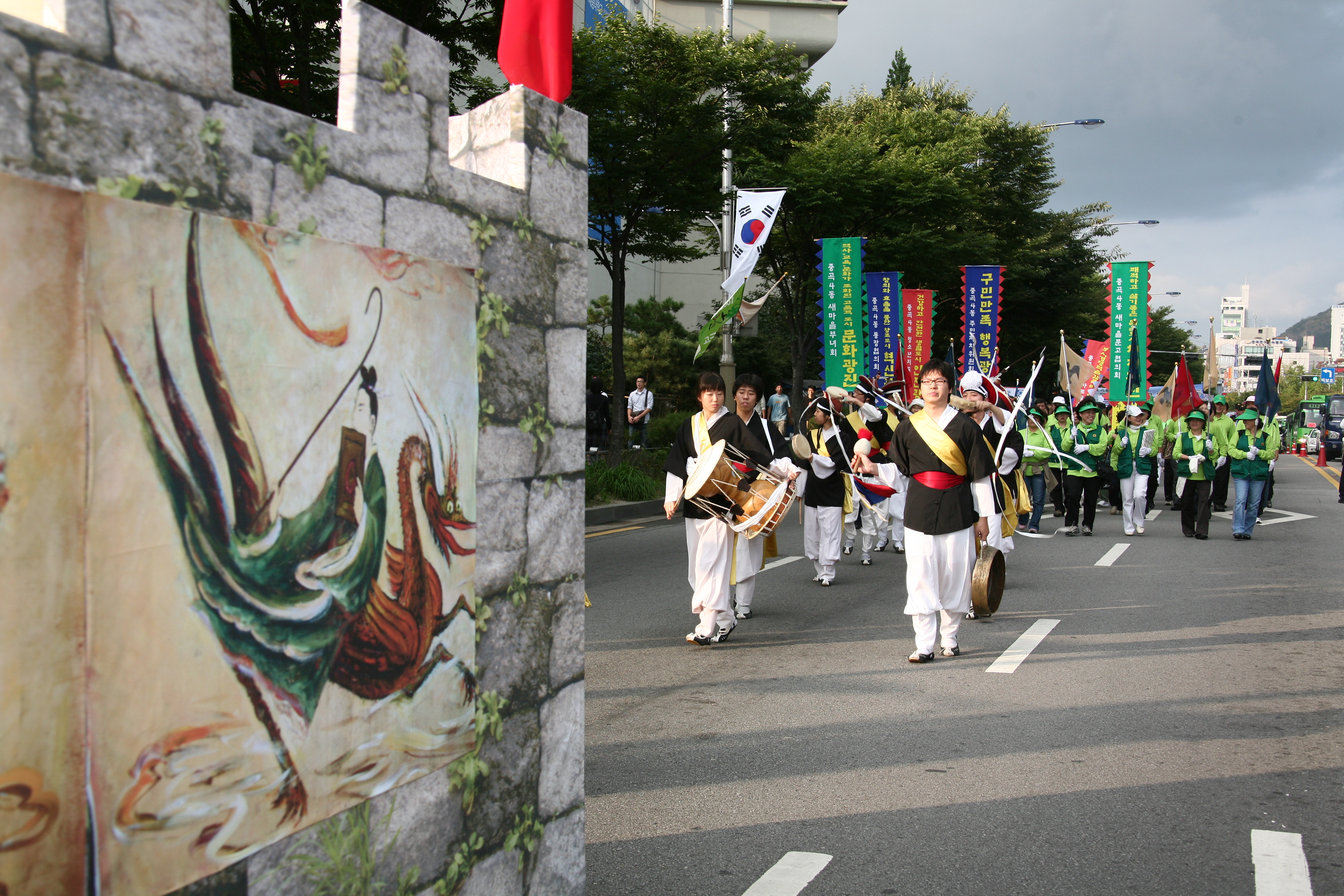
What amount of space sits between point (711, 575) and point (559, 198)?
4.30 meters

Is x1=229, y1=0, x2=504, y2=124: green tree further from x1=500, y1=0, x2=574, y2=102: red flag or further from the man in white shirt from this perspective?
the man in white shirt

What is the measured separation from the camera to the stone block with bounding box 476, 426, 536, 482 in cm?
281

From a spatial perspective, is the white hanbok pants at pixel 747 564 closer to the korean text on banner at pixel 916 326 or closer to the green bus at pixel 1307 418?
the korean text on banner at pixel 916 326

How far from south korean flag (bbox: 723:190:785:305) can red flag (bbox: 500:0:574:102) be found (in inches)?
392

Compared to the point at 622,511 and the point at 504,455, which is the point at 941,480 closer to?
the point at 504,455

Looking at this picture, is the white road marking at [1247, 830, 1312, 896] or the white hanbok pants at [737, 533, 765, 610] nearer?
the white road marking at [1247, 830, 1312, 896]

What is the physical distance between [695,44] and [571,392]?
45.0 feet

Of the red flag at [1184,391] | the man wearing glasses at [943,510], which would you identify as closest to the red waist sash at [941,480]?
the man wearing glasses at [943,510]

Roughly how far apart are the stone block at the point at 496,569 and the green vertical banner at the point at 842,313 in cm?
1454

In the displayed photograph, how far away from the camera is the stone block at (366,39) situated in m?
2.37

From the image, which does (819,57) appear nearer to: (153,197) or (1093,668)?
(1093,668)

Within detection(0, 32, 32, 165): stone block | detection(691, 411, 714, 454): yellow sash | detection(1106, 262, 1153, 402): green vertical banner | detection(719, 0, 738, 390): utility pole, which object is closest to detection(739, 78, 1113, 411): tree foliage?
detection(719, 0, 738, 390): utility pole

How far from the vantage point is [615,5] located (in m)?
33.3

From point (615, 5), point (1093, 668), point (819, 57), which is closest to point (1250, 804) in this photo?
point (1093, 668)
